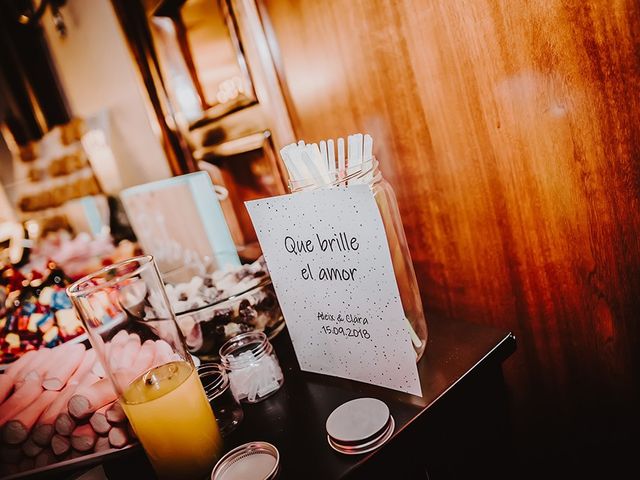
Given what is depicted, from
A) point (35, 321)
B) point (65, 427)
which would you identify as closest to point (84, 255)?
point (35, 321)

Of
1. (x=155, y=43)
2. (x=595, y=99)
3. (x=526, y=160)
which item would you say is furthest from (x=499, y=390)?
(x=155, y=43)

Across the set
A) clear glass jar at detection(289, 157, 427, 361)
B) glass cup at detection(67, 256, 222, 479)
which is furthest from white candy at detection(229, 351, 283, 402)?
clear glass jar at detection(289, 157, 427, 361)

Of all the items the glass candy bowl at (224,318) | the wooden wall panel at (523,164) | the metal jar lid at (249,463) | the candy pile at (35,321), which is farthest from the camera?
the candy pile at (35,321)

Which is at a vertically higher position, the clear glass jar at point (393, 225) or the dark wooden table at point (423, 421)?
the clear glass jar at point (393, 225)

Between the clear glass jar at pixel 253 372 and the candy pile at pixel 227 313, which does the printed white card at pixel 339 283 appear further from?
the candy pile at pixel 227 313

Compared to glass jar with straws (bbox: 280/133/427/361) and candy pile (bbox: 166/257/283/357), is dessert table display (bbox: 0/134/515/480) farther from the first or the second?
candy pile (bbox: 166/257/283/357)

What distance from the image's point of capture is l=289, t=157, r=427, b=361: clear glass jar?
91 cm

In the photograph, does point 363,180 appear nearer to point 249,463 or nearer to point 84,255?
point 249,463

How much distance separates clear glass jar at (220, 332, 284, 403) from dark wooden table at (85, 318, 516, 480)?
3cm

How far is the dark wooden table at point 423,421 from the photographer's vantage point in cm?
81

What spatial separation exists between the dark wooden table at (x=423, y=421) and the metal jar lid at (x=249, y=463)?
0.10 ft

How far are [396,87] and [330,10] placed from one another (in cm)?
33

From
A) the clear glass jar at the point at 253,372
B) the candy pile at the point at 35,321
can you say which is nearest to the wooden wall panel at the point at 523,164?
the clear glass jar at the point at 253,372

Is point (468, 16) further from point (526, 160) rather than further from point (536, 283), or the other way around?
point (536, 283)
